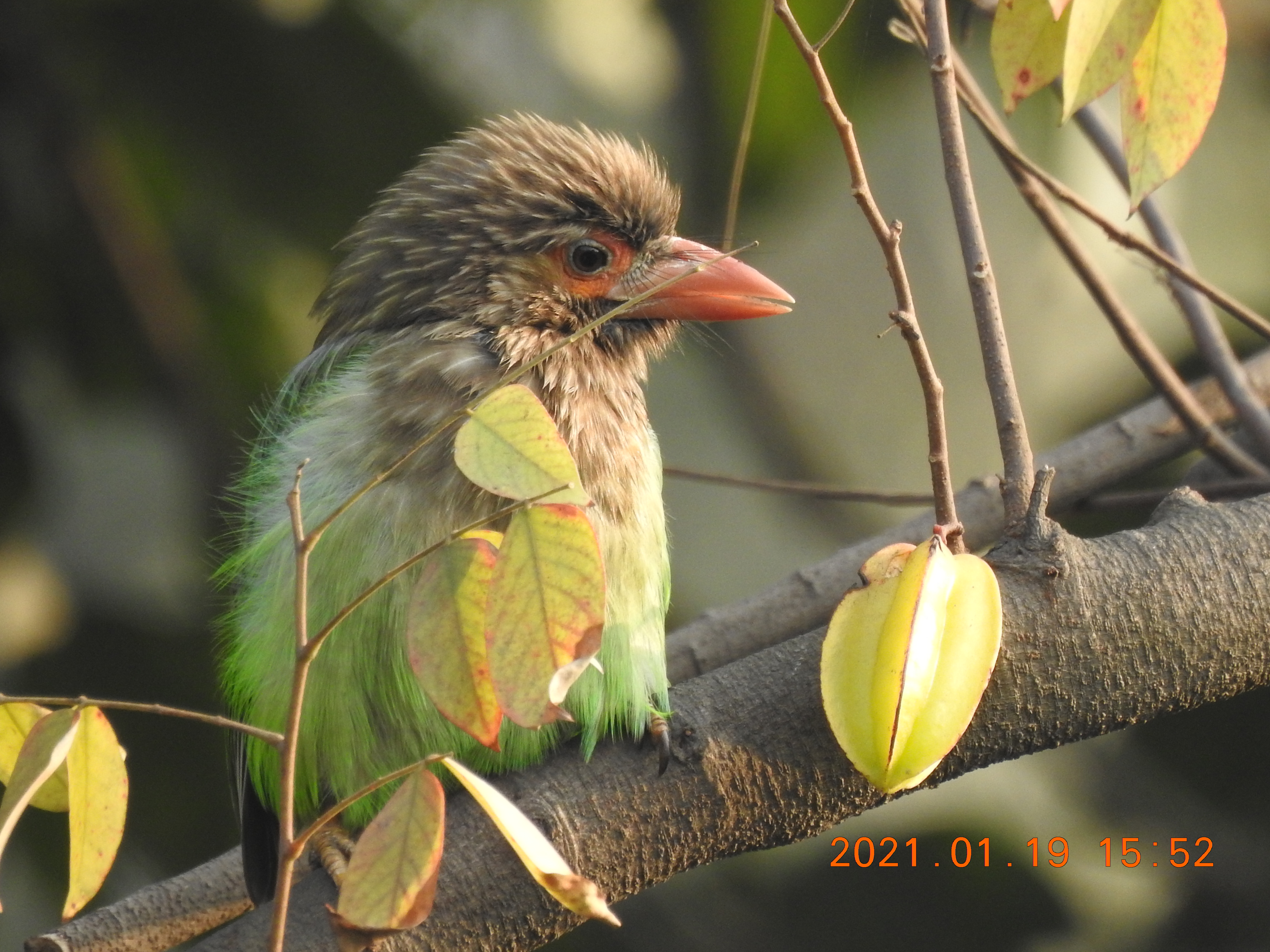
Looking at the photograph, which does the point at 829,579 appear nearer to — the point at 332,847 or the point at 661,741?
the point at 661,741

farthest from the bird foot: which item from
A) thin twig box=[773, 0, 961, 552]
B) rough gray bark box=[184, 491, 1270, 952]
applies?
thin twig box=[773, 0, 961, 552]

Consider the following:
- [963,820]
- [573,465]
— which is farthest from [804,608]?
[963,820]

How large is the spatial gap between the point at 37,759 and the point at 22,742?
0.35 m

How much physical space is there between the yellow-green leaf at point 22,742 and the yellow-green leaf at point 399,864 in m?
0.56

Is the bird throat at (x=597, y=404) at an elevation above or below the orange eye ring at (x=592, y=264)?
below

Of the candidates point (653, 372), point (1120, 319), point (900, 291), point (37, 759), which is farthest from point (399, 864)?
point (653, 372)

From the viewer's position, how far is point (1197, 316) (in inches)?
105

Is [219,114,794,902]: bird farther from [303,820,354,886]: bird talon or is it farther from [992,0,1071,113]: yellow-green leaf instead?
[992,0,1071,113]: yellow-green leaf

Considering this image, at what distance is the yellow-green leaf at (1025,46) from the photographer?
72.6 inches

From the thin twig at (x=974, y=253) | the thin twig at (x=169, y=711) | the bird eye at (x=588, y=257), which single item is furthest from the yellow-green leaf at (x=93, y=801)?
the bird eye at (x=588, y=257)

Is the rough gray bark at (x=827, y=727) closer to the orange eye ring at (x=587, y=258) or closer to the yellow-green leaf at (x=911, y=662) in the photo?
the yellow-green leaf at (x=911, y=662)

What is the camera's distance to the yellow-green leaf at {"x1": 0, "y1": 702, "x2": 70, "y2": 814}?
5.48ft

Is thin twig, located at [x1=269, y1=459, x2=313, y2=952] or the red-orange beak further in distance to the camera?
the red-orange beak
